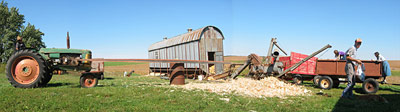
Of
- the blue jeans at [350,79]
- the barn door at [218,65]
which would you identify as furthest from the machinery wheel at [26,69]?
the barn door at [218,65]

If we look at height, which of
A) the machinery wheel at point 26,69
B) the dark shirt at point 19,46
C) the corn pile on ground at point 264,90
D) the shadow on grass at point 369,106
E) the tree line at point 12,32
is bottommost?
the shadow on grass at point 369,106

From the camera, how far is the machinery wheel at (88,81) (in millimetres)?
8031

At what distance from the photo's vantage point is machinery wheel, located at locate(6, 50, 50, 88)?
23.9 ft

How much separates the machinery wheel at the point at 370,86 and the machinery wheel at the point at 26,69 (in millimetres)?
11620

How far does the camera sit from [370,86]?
342 inches

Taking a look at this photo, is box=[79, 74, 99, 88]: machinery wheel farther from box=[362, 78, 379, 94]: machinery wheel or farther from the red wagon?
box=[362, 78, 379, 94]: machinery wheel

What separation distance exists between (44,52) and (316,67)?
455 inches

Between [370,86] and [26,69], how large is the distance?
12.6 metres

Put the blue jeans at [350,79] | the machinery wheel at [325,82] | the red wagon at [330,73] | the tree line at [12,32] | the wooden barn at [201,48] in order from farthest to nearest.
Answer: the tree line at [12,32]
the wooden barn at [201,48]
the machinery wheel at [325,82]
the red wagon at [330,73]
the blue jeans at [350,79]

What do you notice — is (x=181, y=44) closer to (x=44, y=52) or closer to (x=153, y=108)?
(x=44, y=52)

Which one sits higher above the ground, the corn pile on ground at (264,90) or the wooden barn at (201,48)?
the wooden barn at (201,48)

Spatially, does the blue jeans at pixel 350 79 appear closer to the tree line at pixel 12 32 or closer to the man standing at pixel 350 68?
the man standing at pixel 350 68

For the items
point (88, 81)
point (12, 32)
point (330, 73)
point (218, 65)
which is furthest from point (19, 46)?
point (12, 32)

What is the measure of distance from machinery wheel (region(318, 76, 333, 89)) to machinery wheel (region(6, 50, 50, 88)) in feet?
35.2
